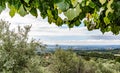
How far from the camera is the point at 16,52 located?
3603 cm

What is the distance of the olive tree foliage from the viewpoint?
35938 millimetres

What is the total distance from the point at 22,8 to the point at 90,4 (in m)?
0.73

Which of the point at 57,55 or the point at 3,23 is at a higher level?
the point at 3,23

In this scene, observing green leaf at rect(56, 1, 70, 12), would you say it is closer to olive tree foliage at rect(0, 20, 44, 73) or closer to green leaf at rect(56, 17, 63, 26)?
green leaf at rect(56, 17, 63, 26)

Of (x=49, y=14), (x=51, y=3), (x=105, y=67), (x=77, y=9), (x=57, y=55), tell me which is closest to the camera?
(x=77, y=9)

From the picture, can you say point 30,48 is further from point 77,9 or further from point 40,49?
point 77,9

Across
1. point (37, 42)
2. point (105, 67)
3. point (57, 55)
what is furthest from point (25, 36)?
point (105, 67)

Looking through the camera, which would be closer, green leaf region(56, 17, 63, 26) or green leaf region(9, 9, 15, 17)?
green leaf region(9, 9, 15, 17)

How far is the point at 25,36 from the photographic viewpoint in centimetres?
3669

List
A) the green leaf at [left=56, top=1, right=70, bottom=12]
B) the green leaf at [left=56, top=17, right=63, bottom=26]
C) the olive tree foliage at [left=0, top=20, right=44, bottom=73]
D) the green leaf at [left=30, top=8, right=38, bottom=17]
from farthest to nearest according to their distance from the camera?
the olive tree foliage at [left=0, top=20, right=44, bottom=73] < the green leaf at [left=56, top=17, right=63, bottom=26] < the green leaf at [left=30, top=8, right=38, bottom=17] < the green leaf at [left=56, top=1, right=70, bottom=12]

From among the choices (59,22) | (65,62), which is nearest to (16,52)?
(65,62)

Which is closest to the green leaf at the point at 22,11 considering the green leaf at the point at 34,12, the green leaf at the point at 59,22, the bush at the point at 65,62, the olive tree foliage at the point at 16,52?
the green leaf at the point at 34,12

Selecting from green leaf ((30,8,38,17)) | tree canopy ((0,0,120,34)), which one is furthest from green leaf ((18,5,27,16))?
green leaf ((30,8,38,17))

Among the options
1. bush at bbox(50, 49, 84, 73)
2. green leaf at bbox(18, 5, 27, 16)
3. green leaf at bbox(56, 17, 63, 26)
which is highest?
green leaf at bbox(18, 5, 27, 16)
